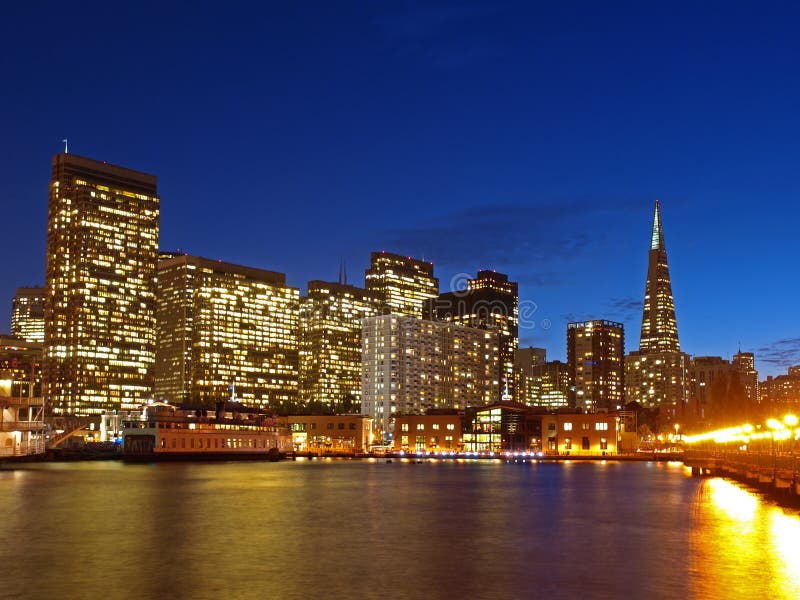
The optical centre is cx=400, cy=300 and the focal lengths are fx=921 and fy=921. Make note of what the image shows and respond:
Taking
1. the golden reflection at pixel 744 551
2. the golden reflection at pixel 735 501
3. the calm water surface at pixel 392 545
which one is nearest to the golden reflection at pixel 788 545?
the golden reflection at pixel 744 551

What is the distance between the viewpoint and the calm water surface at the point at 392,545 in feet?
121

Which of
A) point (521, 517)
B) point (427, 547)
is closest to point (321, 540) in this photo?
point (427, 547)

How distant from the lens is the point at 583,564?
4334 centimetres

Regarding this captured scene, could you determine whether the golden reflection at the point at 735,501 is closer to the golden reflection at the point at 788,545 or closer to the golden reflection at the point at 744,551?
Result: the golden reflection at the point at 744,551

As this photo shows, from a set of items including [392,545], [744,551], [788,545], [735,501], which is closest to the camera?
[744,551]

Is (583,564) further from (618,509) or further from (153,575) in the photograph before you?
A: (618,509)

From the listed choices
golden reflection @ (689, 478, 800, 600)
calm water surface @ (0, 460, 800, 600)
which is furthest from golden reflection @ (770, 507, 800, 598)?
calm water surface @ (0, 460, 800, 600)

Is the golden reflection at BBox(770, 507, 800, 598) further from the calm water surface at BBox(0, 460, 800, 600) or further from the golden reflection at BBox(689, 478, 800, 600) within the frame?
the calm water surface at BBox(0, 460, 800, 600)

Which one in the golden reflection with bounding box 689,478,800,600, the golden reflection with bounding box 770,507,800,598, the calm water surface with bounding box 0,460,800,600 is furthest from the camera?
the golden reflection with bounding box 770,507,800,598

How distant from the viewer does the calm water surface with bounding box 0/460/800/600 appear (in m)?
36.8

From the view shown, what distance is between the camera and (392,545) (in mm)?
50625

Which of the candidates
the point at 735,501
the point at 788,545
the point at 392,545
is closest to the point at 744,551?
the point at 788,545

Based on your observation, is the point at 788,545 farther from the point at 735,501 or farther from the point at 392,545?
the point at 735,501

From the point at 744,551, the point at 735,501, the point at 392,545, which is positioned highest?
the point at 744,551
